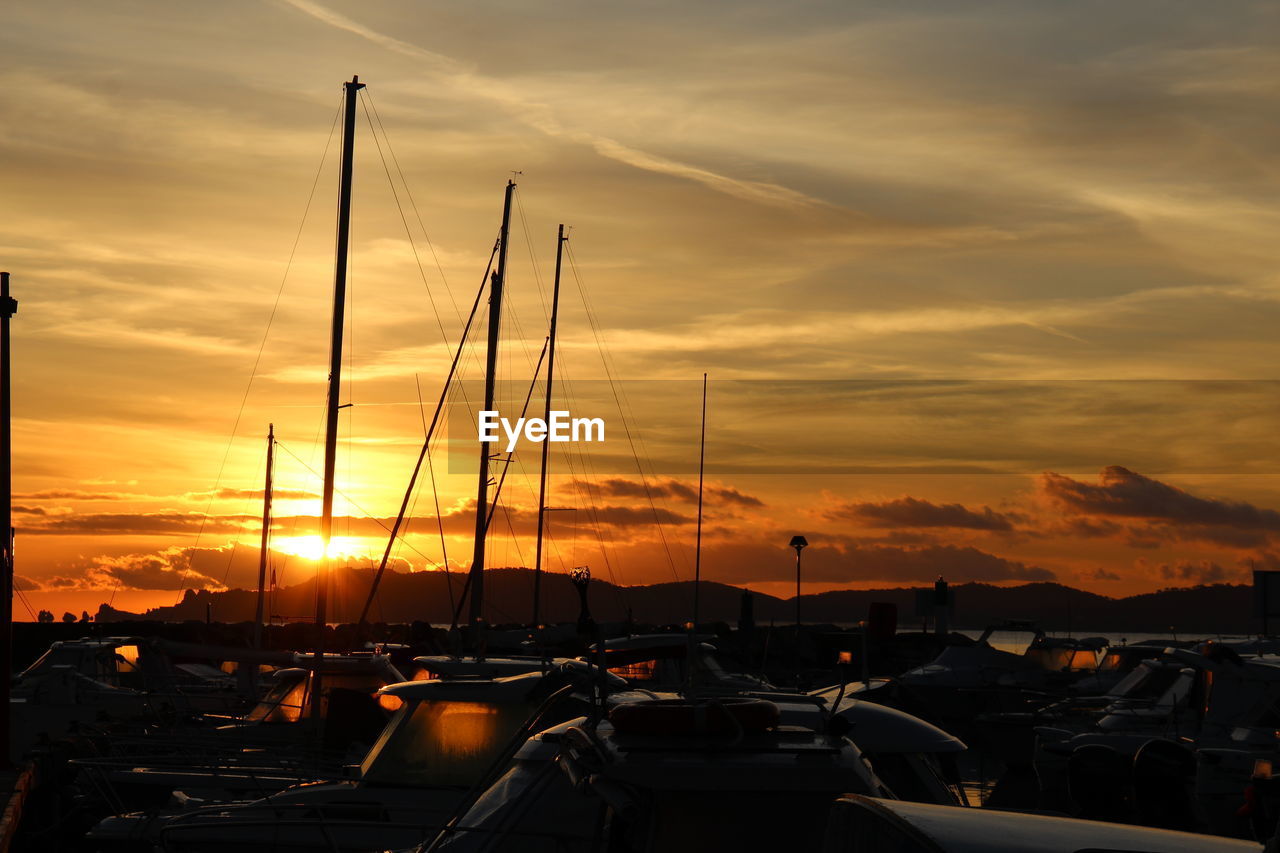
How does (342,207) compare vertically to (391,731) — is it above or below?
above

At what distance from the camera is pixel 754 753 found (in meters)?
6.59

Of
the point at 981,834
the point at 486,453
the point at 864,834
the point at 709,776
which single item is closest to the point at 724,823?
the point at 709,776

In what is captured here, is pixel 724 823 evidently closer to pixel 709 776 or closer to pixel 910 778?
pixel 709 776

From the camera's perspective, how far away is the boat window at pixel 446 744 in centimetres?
1309

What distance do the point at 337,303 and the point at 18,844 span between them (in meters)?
13.4

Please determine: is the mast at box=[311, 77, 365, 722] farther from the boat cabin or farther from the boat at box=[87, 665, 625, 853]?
the boat cabin

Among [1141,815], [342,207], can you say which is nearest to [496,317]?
[342,207]

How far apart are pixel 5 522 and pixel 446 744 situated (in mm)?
16060

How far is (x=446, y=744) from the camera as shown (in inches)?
520

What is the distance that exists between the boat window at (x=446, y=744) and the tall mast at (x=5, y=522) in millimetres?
15271

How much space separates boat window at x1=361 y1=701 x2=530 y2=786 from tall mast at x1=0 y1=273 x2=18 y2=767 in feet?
50.1

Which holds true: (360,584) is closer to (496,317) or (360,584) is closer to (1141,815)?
(496,317)

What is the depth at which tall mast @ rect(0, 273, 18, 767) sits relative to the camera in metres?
26.0

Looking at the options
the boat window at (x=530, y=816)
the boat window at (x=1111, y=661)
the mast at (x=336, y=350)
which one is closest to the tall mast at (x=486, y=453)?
the mast at (x=336, y=350)
